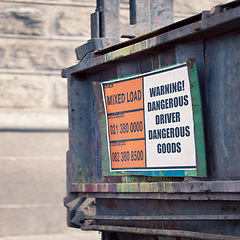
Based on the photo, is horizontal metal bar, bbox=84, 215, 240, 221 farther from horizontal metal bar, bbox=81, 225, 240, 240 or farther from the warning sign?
the warning sign

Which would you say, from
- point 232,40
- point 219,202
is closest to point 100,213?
point 219,202

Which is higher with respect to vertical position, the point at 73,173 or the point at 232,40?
the point at 232,40

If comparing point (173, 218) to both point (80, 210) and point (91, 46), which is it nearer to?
point (80, 210)

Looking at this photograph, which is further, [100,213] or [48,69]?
[48,69]

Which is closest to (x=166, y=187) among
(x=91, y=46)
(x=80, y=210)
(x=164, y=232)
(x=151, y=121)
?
(x=164, y=232)

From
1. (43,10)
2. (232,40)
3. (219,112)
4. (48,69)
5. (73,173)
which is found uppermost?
(43,10)

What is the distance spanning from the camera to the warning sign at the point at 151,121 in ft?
10.0

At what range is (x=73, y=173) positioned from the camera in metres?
→ 4.12

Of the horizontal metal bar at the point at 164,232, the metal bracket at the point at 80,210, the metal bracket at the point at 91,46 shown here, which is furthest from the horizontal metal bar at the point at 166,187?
the metal bracket at the point at 91,46

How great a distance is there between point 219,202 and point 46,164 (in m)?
5.14

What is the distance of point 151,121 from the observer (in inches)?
131

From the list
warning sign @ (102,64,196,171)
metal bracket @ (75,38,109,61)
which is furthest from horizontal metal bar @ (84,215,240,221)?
metal bracket @ (75,38,109,61)

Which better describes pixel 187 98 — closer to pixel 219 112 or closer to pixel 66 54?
pixel 219 112

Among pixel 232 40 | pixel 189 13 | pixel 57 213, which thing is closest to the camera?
pixel 232 40
